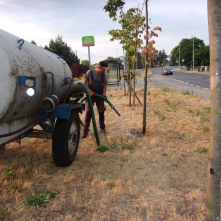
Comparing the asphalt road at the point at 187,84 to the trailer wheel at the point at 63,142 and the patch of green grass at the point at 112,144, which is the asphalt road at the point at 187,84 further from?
the trailer wheel at the point at 63,142

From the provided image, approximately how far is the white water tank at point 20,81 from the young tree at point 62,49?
37.2 metres

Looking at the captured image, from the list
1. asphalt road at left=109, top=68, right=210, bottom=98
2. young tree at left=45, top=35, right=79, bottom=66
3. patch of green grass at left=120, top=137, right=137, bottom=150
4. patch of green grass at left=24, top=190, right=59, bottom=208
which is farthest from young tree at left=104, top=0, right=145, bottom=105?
young tree at left=45, top=35, right=79, bottom=66

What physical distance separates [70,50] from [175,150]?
133ft

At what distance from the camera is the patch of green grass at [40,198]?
9.48 ft

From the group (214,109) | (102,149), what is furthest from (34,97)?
(214,109)

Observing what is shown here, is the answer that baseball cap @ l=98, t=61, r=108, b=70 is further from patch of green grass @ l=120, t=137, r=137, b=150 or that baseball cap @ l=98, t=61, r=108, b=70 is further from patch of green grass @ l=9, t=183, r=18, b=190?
patch of green grass @ l=9, t=183, r=18, b=190

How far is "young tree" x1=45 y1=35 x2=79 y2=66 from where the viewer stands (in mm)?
40375

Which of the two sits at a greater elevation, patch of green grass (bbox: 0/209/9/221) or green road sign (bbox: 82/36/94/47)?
green road sign (bbox: 82/36/94/47)

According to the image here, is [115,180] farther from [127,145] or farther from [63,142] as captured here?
[127,145]

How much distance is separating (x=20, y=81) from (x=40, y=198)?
136 cm

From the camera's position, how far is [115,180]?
138 inches

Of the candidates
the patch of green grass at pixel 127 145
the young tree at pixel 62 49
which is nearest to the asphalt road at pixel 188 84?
the patch of green grass at pixel 127 145

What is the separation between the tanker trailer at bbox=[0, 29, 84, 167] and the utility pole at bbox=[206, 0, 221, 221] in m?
2.03

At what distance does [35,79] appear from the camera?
328 cm
